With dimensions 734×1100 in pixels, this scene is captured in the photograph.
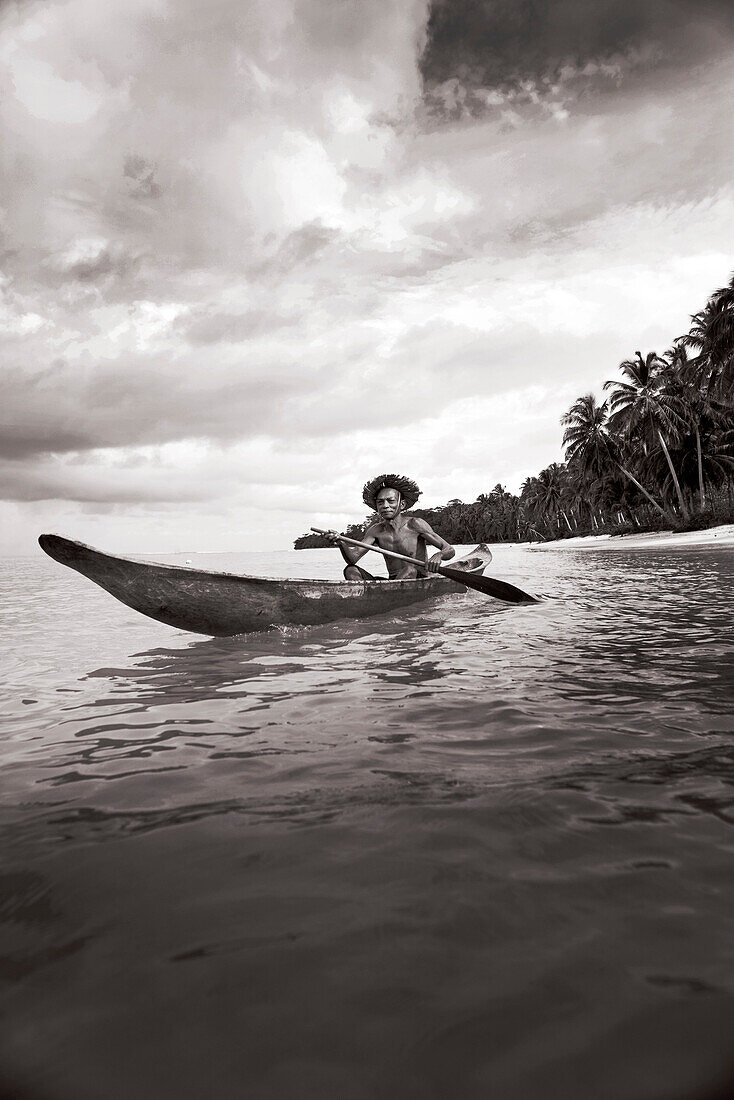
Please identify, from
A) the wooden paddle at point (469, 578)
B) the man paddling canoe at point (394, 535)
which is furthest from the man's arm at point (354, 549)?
the wooden paddle at point (469, 578)

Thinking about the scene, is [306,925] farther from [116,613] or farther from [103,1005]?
[116,613]

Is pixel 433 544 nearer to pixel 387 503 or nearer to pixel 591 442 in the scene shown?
pixel 387 503

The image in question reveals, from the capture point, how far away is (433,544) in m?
9.09

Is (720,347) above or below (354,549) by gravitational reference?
above

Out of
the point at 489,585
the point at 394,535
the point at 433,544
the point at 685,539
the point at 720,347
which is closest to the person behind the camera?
the point at 489,585

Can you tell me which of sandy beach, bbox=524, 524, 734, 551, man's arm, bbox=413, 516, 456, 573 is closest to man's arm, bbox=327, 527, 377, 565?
man's arm, bbox=413, 516, 456, 573

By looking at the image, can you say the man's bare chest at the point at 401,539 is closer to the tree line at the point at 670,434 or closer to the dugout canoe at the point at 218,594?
the dugout canoe at the point at 218,594

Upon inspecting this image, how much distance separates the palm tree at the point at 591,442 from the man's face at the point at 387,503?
35918 mm

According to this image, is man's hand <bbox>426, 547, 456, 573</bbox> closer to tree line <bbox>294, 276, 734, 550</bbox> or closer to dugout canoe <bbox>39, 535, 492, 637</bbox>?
dugout canoe <bbox>39, 535, 492, 637</bbox>

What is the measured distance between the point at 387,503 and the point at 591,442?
36.5 metres

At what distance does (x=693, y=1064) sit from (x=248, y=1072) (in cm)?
81

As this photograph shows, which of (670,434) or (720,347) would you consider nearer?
(720,347)

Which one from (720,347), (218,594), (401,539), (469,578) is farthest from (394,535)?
(720,347)

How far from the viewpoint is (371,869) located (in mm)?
1773
